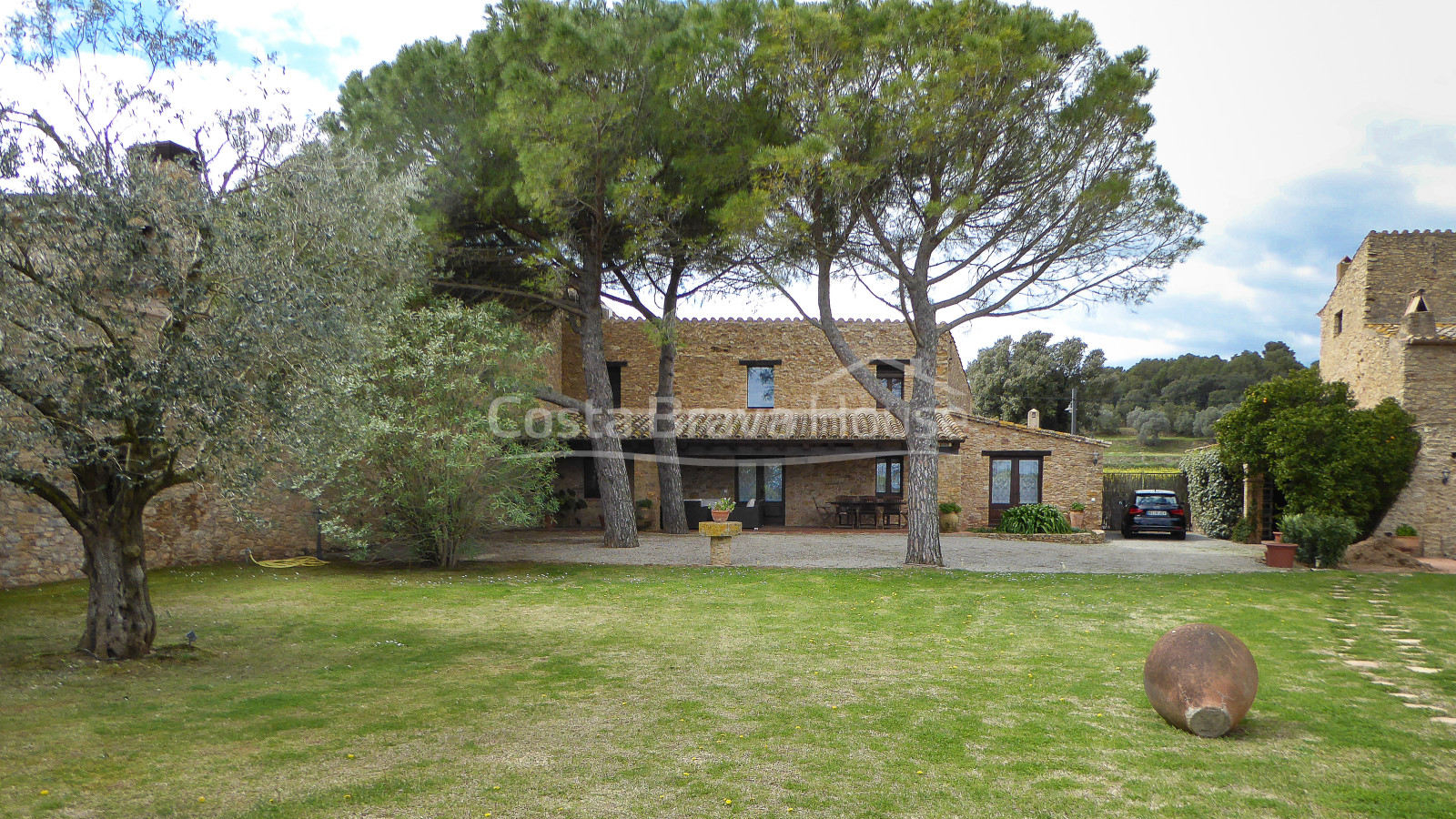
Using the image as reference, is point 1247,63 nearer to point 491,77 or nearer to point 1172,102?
point 1172,102

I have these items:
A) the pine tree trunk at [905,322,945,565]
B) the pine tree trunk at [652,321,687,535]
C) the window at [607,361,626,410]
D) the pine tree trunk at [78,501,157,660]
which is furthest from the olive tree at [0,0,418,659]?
the window at [607,361,626,410]

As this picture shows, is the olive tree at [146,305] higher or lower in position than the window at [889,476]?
higher

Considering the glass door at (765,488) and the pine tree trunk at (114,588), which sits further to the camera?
the glass door at (765,488)

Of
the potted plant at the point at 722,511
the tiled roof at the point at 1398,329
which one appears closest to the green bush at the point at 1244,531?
the tiled roof at the point at 1398,329

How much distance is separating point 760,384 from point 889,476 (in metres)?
4.12

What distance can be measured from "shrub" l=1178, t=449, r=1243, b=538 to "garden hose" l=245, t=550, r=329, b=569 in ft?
64.9

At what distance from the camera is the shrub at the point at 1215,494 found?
20938mm

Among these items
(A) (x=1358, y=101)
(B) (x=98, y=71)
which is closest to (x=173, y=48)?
(B) (x=98, y=71)

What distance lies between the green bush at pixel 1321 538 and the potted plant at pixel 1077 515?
516cm

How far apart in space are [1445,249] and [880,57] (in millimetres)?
16685

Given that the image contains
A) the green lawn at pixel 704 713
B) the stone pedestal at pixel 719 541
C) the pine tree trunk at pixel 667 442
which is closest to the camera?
the green lawn at pixel 704 713

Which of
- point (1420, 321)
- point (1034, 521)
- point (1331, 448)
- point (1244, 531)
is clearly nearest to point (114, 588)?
point (1034, 521)

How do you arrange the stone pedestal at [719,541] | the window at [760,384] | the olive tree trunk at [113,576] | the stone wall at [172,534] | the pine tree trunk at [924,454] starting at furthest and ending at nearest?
the window at [760,384] → the stone pedestal at [719,541] → the pine tree trunk at [924,454] → the stone wall at [172,534] → the olive tree trunk at [113,576]

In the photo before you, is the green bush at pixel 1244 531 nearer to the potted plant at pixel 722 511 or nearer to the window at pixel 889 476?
the window at pixel 889 476
